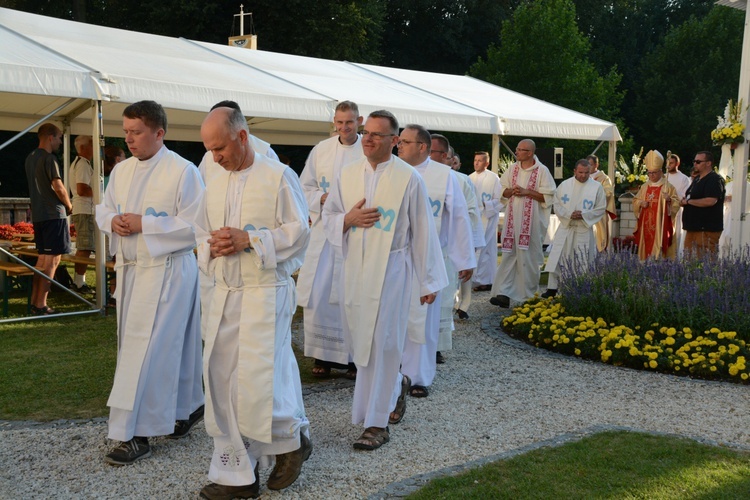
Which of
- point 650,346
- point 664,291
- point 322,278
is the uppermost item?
point 322,278

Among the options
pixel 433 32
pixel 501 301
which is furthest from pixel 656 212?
pixel 433 32

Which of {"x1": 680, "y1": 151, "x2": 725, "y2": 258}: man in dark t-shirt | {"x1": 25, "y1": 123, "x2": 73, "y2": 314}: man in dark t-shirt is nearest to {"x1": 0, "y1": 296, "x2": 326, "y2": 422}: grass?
{"x1": 25, "y1": 123, "x2": 73, "y2": 314}: man in dark t-shirt

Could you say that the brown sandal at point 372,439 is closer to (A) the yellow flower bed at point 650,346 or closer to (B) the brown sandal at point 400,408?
(B) the brown sandal at point 400,408

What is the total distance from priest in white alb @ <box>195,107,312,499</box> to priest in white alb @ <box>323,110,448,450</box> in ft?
3.10

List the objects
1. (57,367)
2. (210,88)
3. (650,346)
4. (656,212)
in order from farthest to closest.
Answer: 1. (656,212)
2. (210,88)
3. (650,346)
4. (57,367)

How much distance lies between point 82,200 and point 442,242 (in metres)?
6.08

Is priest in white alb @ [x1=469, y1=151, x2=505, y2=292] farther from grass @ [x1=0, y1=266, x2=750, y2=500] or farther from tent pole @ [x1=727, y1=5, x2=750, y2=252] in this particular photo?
grass @ [x1=0, y1=266, x2=750, y2=500]

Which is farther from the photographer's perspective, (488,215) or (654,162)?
(488,215)

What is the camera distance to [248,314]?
426 centimetres

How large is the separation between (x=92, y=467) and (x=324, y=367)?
104 inches

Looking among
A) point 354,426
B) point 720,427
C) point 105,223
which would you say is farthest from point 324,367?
point 720,427

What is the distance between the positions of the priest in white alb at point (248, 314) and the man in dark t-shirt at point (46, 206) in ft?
20.3

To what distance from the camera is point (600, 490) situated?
4.49m

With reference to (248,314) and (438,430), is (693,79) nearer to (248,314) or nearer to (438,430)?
(438,430)
